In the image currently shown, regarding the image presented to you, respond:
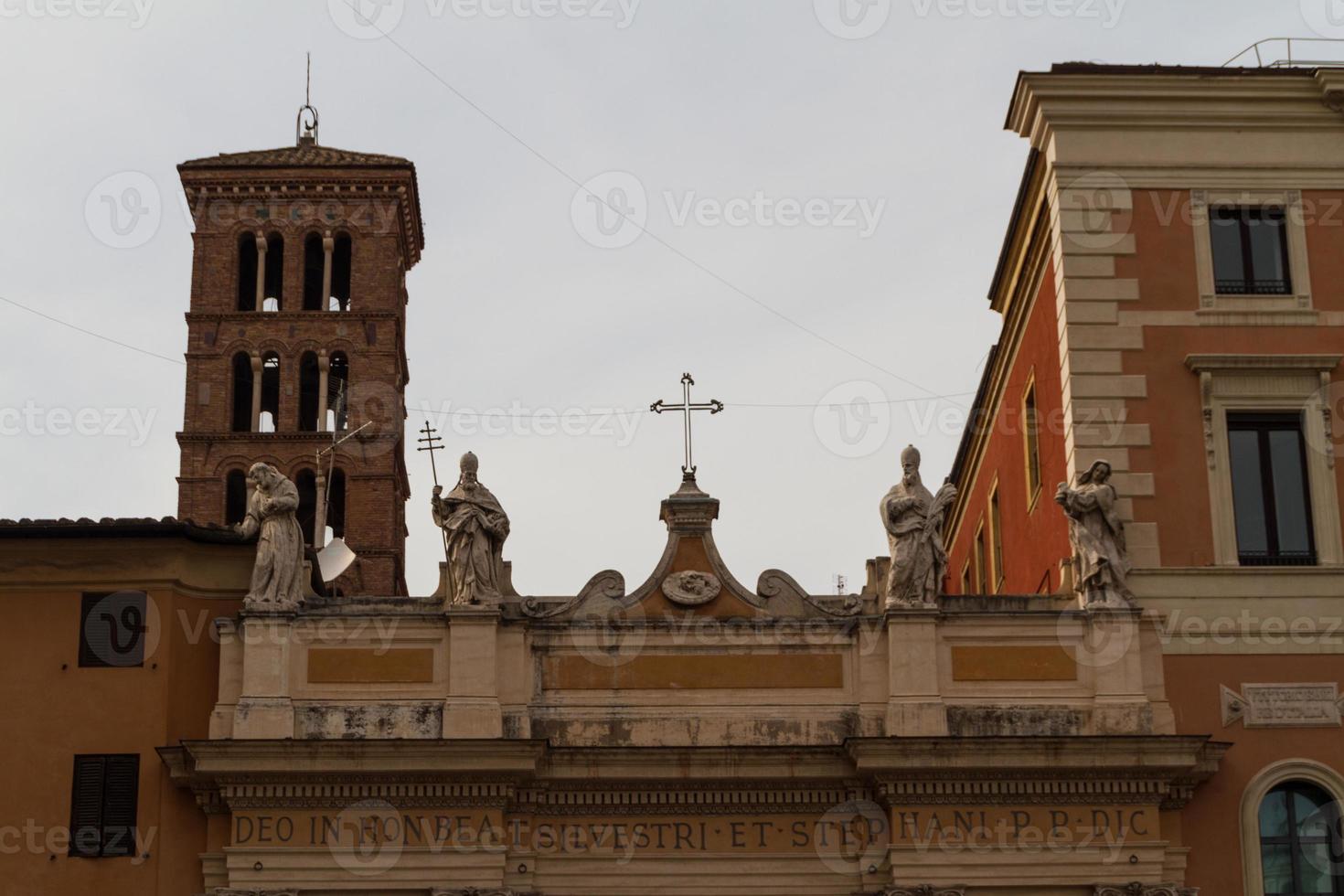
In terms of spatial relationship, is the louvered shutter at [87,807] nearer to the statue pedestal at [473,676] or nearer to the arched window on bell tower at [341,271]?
the statue pedestal at [473,676]

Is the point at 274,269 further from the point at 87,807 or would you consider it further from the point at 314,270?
the point at 87,807

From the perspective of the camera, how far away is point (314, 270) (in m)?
69.4

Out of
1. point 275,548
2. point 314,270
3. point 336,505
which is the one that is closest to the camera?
point 275,548

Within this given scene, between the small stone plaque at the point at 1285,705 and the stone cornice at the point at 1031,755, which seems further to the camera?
the small stone plaque at the point at 1285,705

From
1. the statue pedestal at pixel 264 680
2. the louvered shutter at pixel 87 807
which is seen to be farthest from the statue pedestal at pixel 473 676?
the louvered shutter at pixel 87 807

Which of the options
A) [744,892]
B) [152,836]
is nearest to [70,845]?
[152,836]

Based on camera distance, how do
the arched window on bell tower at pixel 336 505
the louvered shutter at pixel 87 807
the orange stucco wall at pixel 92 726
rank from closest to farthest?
the orange stucco wall at pixel 92 726, the louvered shutter at pixel 87 807, the arched window on bell tower at pixel 336 505

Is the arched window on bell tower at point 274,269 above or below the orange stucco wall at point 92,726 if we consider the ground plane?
above

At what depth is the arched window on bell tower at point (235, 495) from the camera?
212 ft

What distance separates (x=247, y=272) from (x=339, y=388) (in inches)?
218

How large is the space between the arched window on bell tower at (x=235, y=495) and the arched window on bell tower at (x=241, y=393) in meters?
1.45

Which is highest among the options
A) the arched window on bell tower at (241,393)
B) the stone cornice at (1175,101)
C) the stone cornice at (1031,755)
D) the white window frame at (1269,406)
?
the arched window on bell tower at (241,393)

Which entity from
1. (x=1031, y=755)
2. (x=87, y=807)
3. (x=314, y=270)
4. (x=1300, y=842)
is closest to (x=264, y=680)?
(x=87, y=807)

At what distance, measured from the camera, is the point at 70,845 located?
1094 inches
